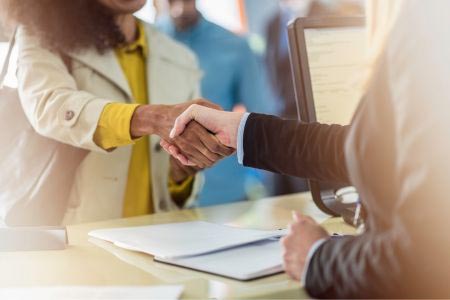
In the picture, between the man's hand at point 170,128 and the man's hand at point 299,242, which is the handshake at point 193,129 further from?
the man's hand at point 299,242

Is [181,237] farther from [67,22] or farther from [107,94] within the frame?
[67,22]

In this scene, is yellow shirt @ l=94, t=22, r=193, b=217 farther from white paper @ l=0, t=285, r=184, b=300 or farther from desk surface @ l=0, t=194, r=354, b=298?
white paper @ l=0, t=285, r=184, b=300

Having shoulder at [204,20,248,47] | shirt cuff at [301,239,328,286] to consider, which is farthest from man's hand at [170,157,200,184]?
shoulder at [204,20,248,47]

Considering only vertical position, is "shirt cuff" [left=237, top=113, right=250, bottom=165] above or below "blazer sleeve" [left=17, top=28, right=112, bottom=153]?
below

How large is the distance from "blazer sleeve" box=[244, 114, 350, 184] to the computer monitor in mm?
264

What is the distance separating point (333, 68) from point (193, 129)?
0.34 meters

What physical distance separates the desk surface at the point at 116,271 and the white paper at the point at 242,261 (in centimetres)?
1

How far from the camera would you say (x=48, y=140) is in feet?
6.10

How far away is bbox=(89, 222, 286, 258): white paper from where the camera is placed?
114 centimetres

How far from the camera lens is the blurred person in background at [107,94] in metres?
1.70

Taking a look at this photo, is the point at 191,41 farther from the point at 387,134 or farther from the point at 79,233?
the point at 387,134

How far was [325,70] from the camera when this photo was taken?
61.6 inches

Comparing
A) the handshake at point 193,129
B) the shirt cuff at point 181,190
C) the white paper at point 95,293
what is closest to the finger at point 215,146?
the handshake at point 193,129

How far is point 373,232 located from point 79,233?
736 mm
